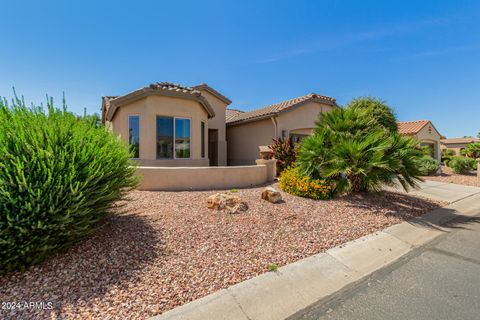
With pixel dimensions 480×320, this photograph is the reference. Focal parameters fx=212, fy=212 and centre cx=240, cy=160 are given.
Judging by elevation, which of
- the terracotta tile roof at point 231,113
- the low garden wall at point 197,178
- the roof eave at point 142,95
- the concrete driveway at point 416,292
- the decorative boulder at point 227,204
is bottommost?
the concrete driveway at point 416,292

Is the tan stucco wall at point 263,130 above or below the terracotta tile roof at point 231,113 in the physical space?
below

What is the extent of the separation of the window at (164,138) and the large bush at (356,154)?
6.22 metres

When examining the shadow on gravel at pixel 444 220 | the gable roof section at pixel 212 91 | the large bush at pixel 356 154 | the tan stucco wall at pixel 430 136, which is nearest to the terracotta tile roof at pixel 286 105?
the gable roof section at pixel 212 91

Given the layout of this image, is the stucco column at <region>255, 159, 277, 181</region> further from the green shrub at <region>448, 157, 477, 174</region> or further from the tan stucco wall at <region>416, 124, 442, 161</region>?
the tan stucco wall at <region>416, 124, 442, 161</region>

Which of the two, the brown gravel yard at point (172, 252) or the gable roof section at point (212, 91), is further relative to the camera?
the gable roof section at point (212, 91)

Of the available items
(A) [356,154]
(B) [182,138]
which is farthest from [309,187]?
(B) [182,138]

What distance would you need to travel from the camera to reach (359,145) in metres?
6.42

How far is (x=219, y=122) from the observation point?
51.2 feet

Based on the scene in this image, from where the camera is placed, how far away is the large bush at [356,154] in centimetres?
646

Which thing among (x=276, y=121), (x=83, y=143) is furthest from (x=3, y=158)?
(x=276, y=121)

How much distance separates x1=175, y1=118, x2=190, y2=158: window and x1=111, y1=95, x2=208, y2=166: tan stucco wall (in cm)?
20

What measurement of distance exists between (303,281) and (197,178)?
5.58 metres

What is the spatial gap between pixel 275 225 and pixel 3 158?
16.0 feet

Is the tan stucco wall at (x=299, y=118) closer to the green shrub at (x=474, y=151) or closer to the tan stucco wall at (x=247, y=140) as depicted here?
the tan stucco wall at (x=247, y=140)
